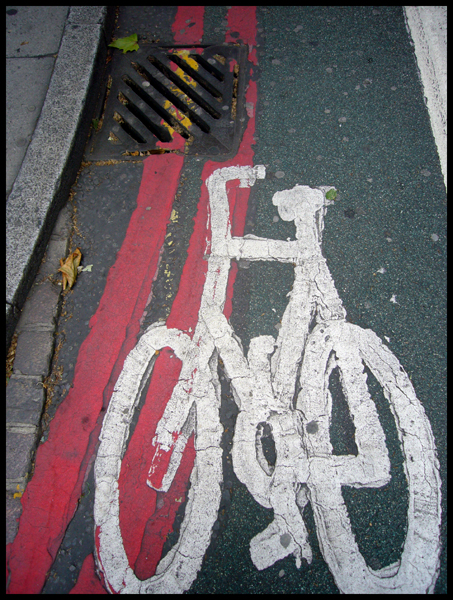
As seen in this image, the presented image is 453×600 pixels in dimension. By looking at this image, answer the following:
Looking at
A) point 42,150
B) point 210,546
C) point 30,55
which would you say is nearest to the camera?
point 210,546

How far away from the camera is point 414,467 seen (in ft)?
5.59

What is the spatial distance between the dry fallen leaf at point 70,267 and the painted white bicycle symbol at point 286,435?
562 mm

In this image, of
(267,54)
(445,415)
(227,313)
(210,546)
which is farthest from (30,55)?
(445,415)

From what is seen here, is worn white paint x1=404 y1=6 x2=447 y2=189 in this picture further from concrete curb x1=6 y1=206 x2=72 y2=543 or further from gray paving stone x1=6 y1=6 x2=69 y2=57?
gray paving stone x1=6 y1=6 x2=69 y2=57

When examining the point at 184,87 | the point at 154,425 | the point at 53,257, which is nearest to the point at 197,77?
the point at 184,87

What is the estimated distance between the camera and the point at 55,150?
8.01ft

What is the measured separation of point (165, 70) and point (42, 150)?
113cm

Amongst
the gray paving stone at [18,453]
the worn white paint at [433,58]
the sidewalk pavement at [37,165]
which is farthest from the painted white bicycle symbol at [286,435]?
the worn white paint at [433,58]

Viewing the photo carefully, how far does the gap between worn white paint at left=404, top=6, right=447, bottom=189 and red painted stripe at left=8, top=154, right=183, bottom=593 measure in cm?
172

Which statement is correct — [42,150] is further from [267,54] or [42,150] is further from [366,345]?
[366,345]

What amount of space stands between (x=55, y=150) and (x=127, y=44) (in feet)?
3.87

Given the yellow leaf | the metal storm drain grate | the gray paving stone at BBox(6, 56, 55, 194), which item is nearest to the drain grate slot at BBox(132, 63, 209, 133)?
the metal storm drain grate

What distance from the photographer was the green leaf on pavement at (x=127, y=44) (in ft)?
9.63

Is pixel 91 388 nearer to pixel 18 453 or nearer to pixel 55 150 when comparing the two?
pixel 18 453
